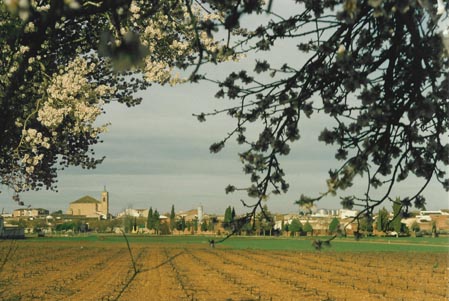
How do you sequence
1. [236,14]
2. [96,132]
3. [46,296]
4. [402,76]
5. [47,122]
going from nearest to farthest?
[236,14] < [402,76] < [47,122] < [96,132] < [46,296]

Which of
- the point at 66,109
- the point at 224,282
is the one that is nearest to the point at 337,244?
the point at 224,282

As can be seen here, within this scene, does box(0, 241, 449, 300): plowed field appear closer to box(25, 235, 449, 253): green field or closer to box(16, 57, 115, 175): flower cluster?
box(16, 57, 115, 175): flower cluster

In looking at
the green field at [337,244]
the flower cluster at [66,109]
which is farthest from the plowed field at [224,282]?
the green field at [337,244]

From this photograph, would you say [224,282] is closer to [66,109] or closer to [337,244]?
[66,109]

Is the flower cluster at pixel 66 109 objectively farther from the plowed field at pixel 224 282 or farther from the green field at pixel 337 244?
the green field at pixel 337 244

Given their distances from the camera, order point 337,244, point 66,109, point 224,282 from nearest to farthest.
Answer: point 66,109 < point 224,282 < point 337,244

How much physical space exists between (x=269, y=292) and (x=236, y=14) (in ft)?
91.0

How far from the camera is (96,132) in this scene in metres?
20.6

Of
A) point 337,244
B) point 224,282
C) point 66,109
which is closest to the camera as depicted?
point 66,109

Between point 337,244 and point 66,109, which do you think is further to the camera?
point 337,244

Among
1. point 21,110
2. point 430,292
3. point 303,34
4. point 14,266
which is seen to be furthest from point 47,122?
point 14,266

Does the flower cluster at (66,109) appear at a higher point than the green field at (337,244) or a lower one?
higher

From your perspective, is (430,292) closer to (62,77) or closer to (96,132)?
(96,132)

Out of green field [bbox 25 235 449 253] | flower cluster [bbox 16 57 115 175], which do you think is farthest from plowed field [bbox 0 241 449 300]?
green field [bbox 25 235 449 253]
